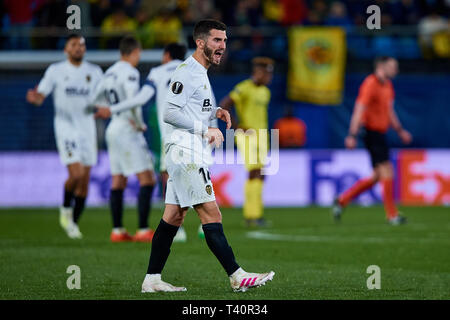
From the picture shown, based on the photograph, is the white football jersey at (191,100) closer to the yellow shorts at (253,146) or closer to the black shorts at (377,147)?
the yellow shorts at (253,146)

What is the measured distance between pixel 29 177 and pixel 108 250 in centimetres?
952

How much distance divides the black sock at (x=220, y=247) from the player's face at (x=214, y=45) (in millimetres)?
1268

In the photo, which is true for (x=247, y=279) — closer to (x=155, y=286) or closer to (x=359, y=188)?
(x=155, y=286)

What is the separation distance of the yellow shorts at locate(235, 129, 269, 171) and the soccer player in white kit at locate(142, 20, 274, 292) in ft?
24.4

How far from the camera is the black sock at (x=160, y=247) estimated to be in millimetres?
7387

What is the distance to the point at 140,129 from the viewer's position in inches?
467

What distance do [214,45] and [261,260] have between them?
314cm

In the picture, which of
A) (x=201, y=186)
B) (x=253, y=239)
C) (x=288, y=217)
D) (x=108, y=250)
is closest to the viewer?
(x=201, y=186)

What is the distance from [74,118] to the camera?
12602mm

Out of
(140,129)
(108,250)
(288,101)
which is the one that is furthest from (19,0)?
(108,250)

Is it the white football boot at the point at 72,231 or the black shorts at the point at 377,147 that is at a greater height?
the black shorts at the point at 377,147

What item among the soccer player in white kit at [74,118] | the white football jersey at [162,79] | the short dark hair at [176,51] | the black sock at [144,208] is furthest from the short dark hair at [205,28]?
the soccer player in white kit at [74,118]

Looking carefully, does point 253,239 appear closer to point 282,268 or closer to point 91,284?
point 282,268

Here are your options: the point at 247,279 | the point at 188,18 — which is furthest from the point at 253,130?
the point at 188,18
